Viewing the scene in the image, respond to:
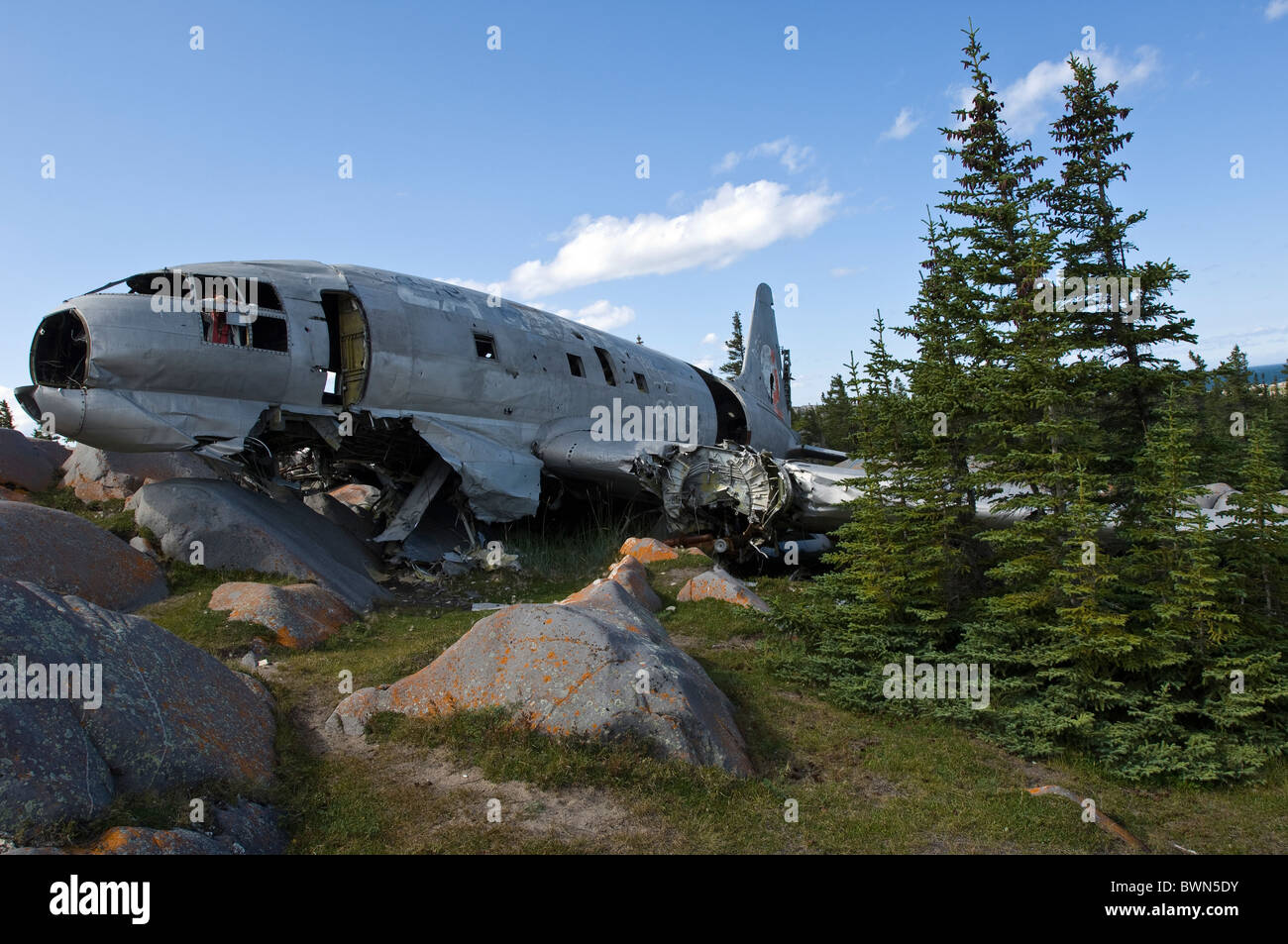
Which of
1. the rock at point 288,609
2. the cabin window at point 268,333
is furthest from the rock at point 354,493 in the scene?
the rock at point 288,609

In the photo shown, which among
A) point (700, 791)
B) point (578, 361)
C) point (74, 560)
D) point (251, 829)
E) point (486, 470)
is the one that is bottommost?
point (700, 791)

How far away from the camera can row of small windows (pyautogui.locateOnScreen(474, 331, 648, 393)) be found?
16.7 meters

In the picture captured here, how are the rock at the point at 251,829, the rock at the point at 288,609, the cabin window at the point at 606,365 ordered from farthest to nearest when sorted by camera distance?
1. the cabin window at the point at 606,365
2. the rock at the point at 288,609
3. the rock at the point at 251,829

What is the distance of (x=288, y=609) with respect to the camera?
10570 millimetres

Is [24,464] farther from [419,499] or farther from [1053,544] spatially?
[1053,544]

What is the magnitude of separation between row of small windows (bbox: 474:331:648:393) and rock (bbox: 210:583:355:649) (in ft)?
22.2

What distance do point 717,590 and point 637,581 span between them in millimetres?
1452

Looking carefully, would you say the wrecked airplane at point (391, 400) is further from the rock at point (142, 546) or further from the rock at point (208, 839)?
the rock at point (208, 839)

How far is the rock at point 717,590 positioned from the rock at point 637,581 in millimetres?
564

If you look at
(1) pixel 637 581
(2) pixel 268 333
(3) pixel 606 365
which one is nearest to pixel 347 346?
(2) pixel 268 333

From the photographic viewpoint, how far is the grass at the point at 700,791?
5.65m

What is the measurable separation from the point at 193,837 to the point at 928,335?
11410 millimetres

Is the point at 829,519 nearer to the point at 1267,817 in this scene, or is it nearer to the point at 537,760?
the point at 1267,817

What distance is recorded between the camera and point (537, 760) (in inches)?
254
